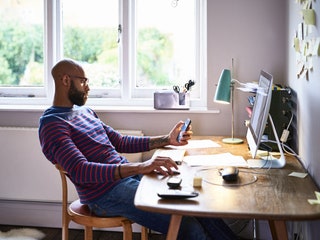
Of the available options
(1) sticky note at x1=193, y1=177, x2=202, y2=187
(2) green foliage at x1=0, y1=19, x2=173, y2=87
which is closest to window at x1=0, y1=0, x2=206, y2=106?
(2) green foliage at x1=0, y1=19, x2=173, y2=87

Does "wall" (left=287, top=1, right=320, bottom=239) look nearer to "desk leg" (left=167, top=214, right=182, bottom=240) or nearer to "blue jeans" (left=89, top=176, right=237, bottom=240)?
"blue jeans" (left=89, top=176, right=237, bottom=240)

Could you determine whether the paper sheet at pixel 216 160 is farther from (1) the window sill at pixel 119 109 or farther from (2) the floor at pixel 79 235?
(2) the floor at pixel 79 235

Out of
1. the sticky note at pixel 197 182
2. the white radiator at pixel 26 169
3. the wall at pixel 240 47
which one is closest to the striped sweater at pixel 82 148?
the sticky note at pixel 197 182

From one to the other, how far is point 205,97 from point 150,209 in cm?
175

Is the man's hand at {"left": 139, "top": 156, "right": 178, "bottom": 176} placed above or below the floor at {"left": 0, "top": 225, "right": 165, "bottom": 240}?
above

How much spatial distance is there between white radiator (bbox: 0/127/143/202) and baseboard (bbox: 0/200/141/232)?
0.24ft

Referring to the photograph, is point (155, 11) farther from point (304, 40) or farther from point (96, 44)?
point (304, 40)

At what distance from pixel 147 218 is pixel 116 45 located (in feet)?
5.41

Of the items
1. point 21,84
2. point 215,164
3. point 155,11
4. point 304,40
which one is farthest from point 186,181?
point 21,84

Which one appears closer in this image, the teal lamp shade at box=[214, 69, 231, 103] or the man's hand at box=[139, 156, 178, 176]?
the man's hand at box=[139, 156, 178, 176]

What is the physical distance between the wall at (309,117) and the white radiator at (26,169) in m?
1.59

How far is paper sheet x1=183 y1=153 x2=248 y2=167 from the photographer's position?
2.07 metres

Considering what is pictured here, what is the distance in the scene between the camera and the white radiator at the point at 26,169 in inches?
121

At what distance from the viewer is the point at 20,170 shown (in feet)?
10.3
